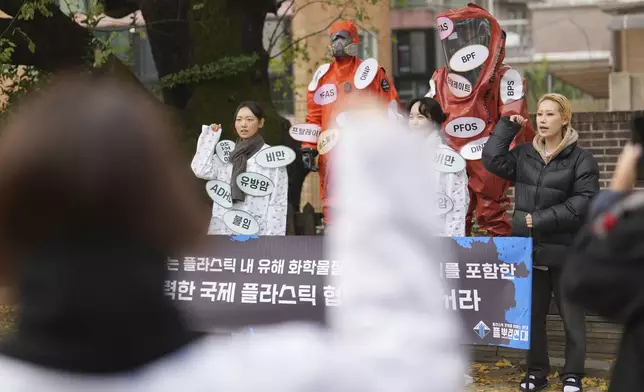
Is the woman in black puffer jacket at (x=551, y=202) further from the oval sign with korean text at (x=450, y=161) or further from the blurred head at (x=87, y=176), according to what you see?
the blurred head at (x=87, y=176)

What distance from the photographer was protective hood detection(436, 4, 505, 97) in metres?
8.35

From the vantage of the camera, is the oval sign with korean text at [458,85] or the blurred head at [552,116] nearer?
the blurred head at [552,116]

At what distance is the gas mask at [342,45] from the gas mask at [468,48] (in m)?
0.73

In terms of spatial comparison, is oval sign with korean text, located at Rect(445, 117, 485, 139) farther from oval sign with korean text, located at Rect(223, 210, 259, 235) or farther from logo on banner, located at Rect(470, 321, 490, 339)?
logo on banner, located at Rect(470, 321, 490, 339)

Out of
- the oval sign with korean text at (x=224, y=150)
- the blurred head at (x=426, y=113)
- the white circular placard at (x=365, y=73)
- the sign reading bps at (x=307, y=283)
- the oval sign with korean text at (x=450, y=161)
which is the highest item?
the white circular placard at (x=365, y=73)

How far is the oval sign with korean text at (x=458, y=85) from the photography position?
832 centimetres

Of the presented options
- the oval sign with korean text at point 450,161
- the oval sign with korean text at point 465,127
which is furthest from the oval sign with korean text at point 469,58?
the oval sign with korean text at point 450,161

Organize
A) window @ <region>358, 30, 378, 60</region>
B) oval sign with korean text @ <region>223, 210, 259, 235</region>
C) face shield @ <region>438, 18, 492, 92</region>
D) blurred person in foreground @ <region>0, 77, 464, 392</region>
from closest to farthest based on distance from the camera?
blurred person in foreground @ <region>0, 77, 464, 392</region>, oval sign with korean text @ <region>223, 210, 259, 235</region>, face shield @ <region>438, 18, 492, 92</region>, window @ <region>358, 30, 378, 60</region>

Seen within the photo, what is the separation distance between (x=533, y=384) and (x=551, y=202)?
3.85 feet

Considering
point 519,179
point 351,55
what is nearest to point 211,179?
point 351,55

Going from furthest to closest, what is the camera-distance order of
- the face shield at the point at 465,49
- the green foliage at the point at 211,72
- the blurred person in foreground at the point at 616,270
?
the green foliage at the point at 211,72, the face shield at the point at 465,49, the blurred person in foreground at the point at 616,270

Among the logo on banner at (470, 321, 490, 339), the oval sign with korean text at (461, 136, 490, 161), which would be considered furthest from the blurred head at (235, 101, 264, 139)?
the logo on banner at (470, 321, 490, 339)

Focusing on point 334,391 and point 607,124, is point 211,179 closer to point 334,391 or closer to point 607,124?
point 607,124

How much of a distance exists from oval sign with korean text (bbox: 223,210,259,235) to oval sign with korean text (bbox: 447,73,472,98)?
1832 mm
